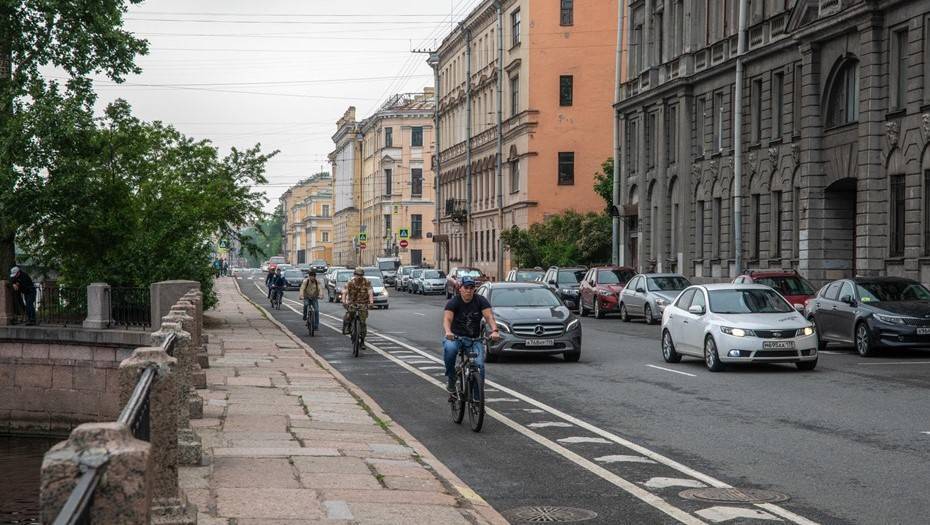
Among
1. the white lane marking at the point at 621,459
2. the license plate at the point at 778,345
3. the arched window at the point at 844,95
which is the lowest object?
the white lane marking at the point at 621,459

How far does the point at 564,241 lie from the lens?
201 ft

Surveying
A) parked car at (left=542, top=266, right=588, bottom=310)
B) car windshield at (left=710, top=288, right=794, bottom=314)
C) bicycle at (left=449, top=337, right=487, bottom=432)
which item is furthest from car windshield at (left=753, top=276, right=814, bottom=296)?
bicycle at (left=449, top=337, right=487, bottom=432)

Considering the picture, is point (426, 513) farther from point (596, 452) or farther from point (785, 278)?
point (785, 278)

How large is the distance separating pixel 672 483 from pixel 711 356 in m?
11.1

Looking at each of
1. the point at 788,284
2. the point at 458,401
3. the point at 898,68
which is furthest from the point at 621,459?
the point at 898,68

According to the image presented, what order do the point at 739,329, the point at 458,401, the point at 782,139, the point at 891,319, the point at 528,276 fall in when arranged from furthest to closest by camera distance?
the point at 528,276 → the point at 782,139 → the point at 891,319 → the point at 739,329 → the point at 458,401

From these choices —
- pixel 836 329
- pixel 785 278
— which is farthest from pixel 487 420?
pixel 785 278

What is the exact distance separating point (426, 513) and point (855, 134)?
30541 mm

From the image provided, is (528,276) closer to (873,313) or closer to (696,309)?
(873,313)

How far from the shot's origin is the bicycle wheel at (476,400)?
44.4 feet

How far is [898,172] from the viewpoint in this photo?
33562 millimetres

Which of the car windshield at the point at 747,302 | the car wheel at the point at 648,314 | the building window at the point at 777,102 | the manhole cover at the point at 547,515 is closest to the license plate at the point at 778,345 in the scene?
the car windshield at the point at 747,302

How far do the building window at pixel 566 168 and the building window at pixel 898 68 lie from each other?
121 feet

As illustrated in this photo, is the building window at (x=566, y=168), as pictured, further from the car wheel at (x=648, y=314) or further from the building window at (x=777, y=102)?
the car wheel at (x=648, y=314)
